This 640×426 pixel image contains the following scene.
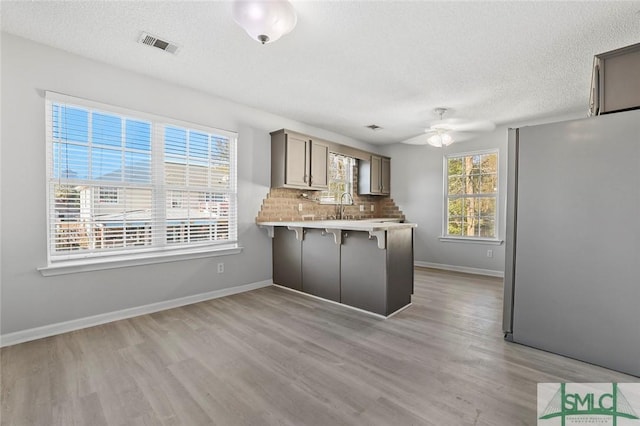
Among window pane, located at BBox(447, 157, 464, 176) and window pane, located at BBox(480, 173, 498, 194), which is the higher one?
window pane, located at BBox(447, 157, 464, 176)

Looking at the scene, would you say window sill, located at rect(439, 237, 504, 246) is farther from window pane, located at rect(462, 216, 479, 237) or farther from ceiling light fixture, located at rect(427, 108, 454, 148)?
ceiling light fixture, located at rect(427, 108, 454, 148)

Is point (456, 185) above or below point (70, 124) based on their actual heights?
below

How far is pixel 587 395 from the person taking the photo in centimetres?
176

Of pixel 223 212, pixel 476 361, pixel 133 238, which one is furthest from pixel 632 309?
pixel 133 238

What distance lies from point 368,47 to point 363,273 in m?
2.18

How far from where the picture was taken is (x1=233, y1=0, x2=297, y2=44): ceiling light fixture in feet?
5.80

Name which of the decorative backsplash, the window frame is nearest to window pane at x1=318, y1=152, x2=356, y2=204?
the decorative backsplash

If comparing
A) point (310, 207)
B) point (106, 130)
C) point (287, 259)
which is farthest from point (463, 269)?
point (106, 130)

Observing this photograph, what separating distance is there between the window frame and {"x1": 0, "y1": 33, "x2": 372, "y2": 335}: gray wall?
0.05m

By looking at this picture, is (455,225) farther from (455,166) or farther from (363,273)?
(363,273)

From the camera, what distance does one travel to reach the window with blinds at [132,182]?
2.71 m

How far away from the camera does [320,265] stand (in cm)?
363

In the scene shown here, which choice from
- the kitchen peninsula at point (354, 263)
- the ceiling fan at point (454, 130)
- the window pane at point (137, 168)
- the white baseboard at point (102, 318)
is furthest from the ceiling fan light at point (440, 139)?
the window pane at point (137, 168)

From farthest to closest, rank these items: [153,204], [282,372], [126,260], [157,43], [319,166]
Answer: [319,166], [153,204], [126,260], [157,43], [282,372]
